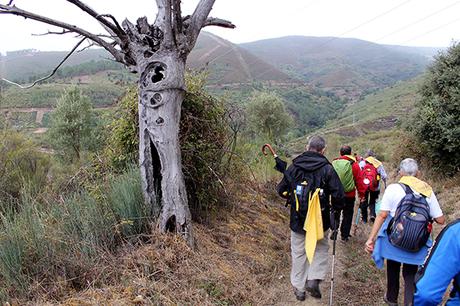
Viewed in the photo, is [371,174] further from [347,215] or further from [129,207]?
[129,207]

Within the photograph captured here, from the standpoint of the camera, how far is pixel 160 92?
4914 mm

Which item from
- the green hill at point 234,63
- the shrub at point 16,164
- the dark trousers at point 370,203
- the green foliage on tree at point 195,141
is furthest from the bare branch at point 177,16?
the green hill at point 234,63

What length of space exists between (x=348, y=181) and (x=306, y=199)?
8.02ft

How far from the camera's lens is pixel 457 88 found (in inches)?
422

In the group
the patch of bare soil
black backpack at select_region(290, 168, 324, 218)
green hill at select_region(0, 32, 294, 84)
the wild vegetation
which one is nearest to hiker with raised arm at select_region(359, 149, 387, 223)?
the wild vegetation

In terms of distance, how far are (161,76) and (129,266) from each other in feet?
8.02

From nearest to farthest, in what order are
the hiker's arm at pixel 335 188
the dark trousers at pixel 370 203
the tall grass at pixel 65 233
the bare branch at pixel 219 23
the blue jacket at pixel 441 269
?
the blue jacket at pixel 441 269 < the tall grass at pixel 65 233 < the hiker's arm at pixel 335 188 < the bare branch at pixel 219 23 < the dark trousers at pixel 370 203

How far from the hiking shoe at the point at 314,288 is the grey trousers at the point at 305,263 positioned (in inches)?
2.1

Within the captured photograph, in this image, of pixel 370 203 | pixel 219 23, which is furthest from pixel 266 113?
pixel 219 23

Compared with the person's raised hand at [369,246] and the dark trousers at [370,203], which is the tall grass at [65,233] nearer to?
the person's raised hand at [369,246]

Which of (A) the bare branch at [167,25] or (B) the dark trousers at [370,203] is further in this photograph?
(B) the dark trousers at [370,203]

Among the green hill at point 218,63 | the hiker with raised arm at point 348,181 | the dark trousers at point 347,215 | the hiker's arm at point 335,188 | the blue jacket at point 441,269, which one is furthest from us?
the green hill at point 218,63

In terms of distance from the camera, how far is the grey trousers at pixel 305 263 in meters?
4.78

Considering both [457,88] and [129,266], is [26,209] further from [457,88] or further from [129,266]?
[457,88]
